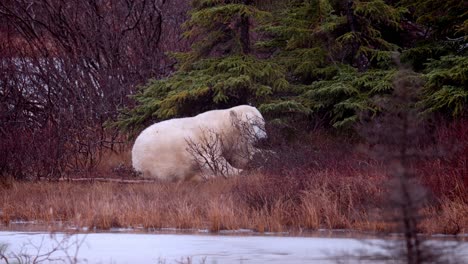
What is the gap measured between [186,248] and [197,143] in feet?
17.1

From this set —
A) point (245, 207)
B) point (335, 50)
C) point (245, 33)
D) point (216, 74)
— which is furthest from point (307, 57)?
point (245, 207)

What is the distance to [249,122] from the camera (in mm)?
13727

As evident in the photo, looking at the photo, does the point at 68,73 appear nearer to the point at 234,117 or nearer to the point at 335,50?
the point at 234,117

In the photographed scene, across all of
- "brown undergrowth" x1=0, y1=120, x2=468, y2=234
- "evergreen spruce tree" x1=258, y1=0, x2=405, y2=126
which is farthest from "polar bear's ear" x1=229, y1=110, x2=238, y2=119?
"brown undergrowth" x1=0, y1=120, x2=468, y2=234

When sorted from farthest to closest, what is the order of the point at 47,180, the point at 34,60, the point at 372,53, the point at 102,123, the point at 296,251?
the point at 34,60 < the point at 102,123 < the point at 372,53 < the point at 47,180 < the point at 296,251

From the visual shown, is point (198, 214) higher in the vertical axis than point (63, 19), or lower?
lower

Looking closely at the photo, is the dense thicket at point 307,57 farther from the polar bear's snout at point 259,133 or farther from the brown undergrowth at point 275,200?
the brown undergrowth at point 275,200

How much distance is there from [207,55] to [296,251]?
815 centimetres

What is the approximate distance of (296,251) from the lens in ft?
27.6

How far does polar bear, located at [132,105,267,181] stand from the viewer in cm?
1372

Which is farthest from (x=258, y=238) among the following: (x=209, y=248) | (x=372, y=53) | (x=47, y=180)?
(x=372, y=53)

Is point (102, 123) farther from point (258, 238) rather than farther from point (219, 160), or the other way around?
point (258, 238)

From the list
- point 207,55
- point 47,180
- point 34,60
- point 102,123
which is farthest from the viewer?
point 34,60

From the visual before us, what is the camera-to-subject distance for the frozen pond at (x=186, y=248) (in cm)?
794
